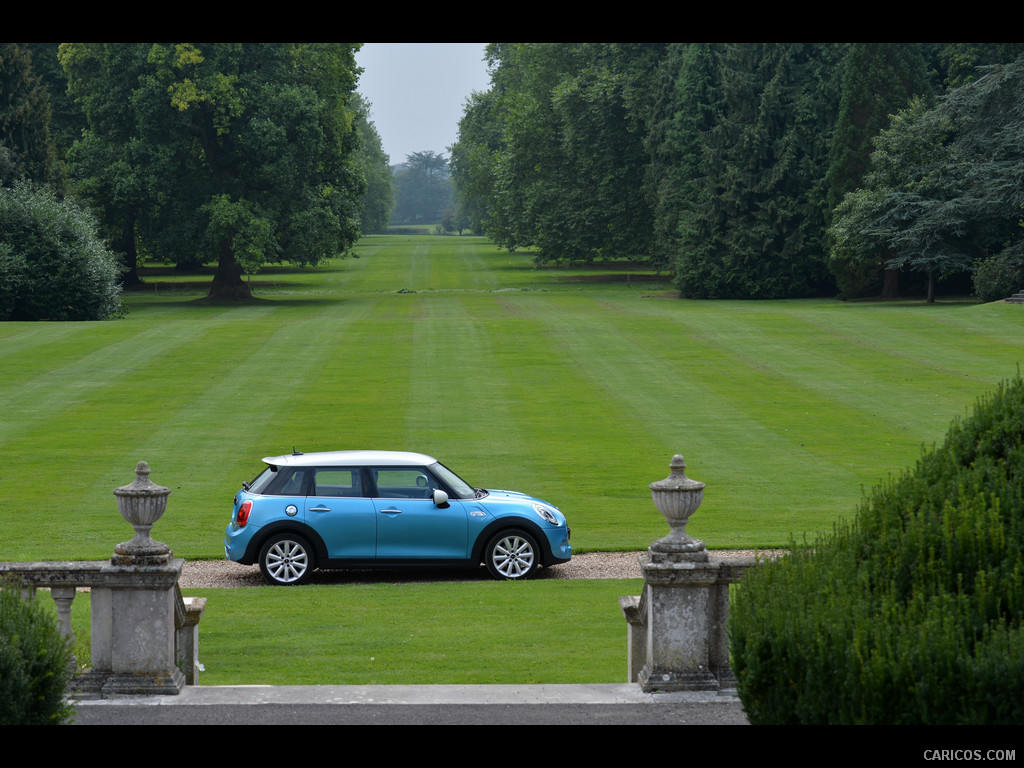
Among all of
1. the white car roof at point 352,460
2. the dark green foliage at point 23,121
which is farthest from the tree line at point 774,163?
the white car roof at point 352,460

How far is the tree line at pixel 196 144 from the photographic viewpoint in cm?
5188

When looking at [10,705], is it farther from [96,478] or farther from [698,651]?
[96,478]

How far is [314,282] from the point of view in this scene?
2965 inches

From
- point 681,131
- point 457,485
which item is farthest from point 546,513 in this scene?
point 681,131

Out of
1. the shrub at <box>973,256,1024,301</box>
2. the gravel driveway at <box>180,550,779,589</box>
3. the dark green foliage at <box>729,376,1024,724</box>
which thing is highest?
the shrub at <box>973,256,1024,301</box>

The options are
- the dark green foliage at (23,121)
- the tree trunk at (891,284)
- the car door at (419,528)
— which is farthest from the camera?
the tree trunk at (891,284)

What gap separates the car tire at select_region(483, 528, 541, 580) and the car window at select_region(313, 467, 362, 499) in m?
1.91

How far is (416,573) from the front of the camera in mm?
14969

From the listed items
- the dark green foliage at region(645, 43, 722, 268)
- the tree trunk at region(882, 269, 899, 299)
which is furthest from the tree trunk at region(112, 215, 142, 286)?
the tree trunk at region(882, 269, 899, 299)

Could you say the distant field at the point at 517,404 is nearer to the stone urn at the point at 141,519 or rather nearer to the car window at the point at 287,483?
the car window at the point at 287,483

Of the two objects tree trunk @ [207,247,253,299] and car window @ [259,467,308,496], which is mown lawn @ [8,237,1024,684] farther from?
tree trunk @ [207,247,253,299]

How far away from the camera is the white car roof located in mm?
14086

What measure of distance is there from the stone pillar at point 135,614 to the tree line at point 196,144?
45.8 meters

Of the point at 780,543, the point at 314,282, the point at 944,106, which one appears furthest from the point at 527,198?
the point at 780,543
